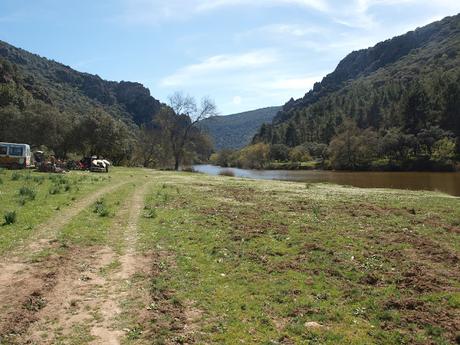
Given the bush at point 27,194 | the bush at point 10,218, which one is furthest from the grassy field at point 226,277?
the bush at point 27,194

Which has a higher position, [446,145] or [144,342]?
[446,145]

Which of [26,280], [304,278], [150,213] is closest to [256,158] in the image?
[150,213]

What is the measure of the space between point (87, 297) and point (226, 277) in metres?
3.79

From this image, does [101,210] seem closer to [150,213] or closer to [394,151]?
[150,213]

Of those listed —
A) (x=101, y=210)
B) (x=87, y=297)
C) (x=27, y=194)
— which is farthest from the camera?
(x=27, y=194)

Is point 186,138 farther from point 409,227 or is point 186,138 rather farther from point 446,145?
point 409,227

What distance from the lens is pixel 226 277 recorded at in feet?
39.2

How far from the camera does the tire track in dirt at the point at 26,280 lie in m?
8.84

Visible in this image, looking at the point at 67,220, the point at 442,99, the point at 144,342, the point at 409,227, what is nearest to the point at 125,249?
the point at 67,220

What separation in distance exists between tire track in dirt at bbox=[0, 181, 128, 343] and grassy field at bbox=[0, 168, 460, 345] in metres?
0.04

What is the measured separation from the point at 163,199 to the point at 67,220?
31.2ft

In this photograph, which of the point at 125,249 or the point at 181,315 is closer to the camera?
the point at 181,315

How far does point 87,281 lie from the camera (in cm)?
1148

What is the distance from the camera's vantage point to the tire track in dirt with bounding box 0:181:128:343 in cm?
884
